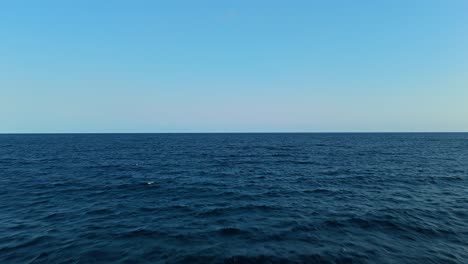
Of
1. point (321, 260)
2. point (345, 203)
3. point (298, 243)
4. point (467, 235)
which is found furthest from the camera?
point (345, 203)

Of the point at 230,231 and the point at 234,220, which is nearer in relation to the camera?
the point at 230,231

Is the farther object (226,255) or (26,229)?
(26,229)

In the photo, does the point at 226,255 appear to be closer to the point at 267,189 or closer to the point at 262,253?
the point at 262,253

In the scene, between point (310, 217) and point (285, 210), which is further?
point (285, 210)

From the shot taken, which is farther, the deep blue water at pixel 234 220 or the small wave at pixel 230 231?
the small wave at pixel 230 231

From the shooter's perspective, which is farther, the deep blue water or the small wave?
the small wave

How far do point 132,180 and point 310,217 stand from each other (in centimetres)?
2347

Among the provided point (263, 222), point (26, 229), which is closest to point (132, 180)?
point (26, 229)

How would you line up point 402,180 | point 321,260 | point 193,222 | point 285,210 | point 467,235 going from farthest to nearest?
point 402,180, point 285,210, point 193,222, point 467,235, point 321,260

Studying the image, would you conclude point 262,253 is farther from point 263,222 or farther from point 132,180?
point 132,180

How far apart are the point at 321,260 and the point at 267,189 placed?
1449cm

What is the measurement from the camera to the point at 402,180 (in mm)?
30484

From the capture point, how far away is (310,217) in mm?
17750

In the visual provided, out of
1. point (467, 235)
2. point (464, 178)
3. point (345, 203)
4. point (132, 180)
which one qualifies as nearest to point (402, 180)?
point (464, 178)
